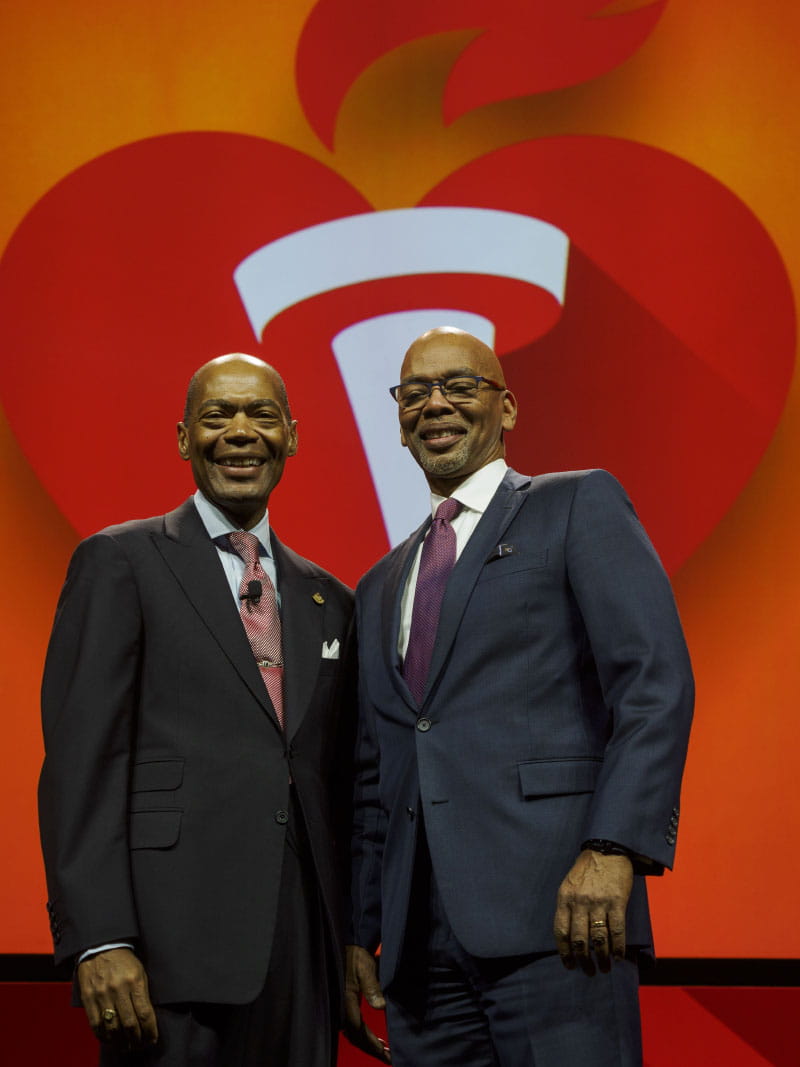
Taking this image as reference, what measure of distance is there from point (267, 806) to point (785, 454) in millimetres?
2342

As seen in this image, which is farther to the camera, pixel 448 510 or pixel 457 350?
pixel 457 350

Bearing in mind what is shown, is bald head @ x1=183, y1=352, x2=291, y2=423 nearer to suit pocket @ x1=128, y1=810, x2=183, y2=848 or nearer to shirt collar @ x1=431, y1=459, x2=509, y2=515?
shirt collar @ x1=431, y1=459, x2=509, y2=515

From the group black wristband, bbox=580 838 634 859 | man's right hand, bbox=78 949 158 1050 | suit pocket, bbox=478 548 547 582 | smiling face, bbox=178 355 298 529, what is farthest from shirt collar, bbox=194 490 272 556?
black wristband, bbox=580 838 634 859

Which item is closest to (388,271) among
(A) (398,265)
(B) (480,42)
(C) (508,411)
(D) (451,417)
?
(A) (398,265)

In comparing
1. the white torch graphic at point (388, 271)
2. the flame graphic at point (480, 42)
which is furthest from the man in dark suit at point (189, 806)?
the flame graphic at point (480, 42)

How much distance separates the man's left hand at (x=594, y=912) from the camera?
1.87 metres

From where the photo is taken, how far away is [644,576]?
212 centimetres

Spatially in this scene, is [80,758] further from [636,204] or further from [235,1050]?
[636,204]

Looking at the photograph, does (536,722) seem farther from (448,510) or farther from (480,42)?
(480,42)

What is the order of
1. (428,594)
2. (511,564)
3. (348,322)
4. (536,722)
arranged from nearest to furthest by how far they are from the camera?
(536,722)
(511,564)
(428,594)
(348,322)

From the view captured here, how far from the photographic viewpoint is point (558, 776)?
2104 millimetres

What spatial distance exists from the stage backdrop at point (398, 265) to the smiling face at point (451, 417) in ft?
4.09

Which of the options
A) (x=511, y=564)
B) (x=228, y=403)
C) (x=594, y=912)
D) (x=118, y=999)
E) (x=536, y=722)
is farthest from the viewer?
(x=228, y=403)

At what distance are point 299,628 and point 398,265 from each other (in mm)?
1881
